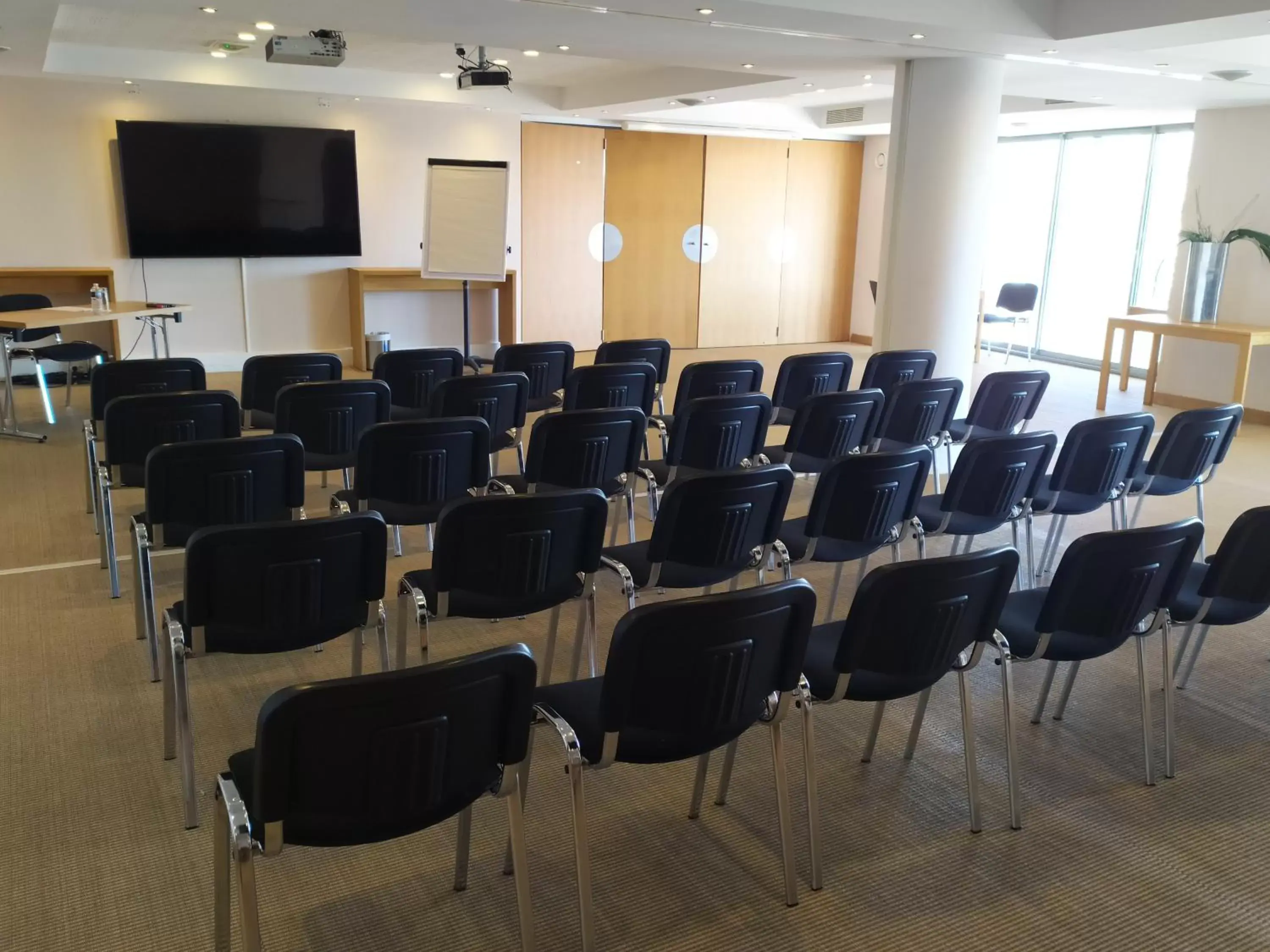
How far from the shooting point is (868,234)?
548 inches

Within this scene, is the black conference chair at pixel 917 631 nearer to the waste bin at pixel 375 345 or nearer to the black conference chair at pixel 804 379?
the black conference chair at pixel 804 379

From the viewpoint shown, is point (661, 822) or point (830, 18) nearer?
point (661, 822)

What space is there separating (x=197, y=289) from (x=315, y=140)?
6.45 ft

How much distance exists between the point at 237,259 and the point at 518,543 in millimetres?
8788

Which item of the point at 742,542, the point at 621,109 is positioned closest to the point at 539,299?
the point at 621,109

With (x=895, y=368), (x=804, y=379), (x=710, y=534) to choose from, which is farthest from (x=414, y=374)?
(x=710, y=534)

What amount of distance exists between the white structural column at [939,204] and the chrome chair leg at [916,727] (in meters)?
4.62

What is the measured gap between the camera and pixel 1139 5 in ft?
19.3

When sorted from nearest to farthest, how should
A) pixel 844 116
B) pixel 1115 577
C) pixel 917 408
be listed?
1. pixel 1115 577
2. pixel 917 408
3. pixel 844 116

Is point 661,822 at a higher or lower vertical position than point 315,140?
lower

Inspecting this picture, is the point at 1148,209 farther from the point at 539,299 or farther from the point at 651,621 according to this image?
the point at 651,621

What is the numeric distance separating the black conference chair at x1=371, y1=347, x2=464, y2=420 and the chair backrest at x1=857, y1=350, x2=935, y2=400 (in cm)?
250

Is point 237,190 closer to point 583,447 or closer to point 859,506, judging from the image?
point 583,447

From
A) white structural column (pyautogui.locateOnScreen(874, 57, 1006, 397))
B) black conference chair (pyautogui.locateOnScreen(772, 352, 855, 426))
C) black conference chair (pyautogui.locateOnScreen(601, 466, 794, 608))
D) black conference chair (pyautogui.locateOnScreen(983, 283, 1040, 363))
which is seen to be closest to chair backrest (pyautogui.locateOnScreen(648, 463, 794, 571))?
black conference chair (pyautogui.locateOnScreen(601, 466, 794, 608))
